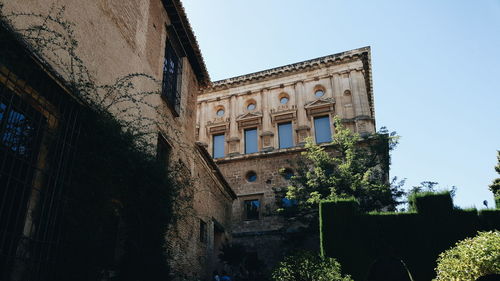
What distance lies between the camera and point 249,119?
23938 millimetres

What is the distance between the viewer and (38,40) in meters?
4.88

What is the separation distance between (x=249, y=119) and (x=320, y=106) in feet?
14.8

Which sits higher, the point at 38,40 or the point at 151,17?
the point at 151,17

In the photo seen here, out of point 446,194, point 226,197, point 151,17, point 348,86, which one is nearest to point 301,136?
point 348,86

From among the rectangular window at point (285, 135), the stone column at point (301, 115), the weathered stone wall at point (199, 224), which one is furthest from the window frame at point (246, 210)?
the weathered stone wall at point (199, 224)

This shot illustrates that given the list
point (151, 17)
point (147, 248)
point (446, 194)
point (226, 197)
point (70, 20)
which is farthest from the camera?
point (226, 197)

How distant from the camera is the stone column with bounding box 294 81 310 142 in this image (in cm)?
2234

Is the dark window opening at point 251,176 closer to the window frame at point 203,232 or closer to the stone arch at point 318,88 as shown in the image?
the stone arch at point 318,88

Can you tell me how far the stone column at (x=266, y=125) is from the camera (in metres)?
22.9

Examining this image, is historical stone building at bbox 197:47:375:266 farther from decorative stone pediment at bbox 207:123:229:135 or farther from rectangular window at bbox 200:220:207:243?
rectangular window at bbox 200:220:207:243

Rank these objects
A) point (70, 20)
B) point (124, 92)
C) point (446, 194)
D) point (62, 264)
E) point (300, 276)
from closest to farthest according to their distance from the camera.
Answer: point (62, 264) < point (70, 20) < point (124, 92) < point (300, 276) < point (446, 194)

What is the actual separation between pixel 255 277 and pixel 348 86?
14.4 metres

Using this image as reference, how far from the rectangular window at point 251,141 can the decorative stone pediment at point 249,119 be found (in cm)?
39

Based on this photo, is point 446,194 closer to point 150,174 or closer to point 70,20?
point 150,174
